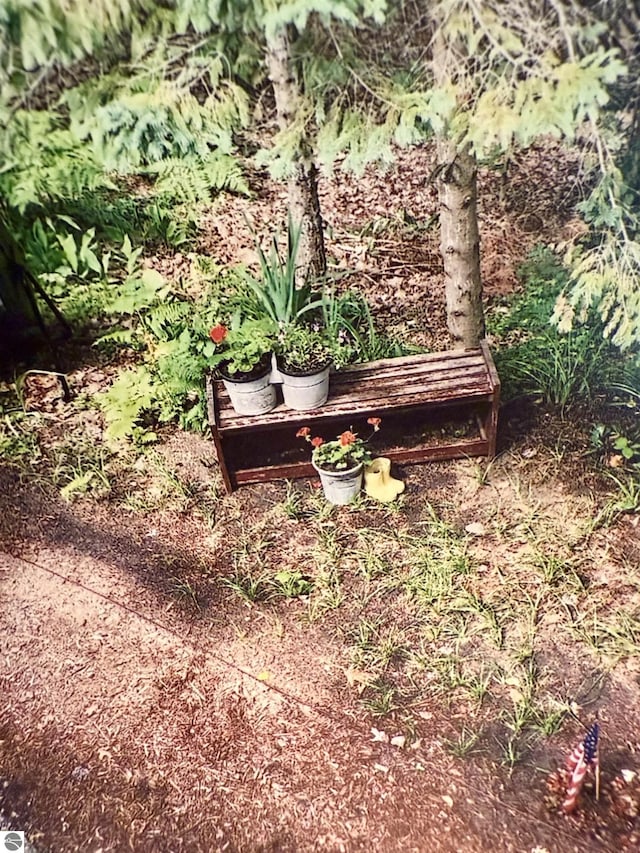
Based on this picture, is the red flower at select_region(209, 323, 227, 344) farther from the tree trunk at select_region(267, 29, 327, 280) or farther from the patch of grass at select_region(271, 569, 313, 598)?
the patch of grass at select_region(271, 569, 313, 598)

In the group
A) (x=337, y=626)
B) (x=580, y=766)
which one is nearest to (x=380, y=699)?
(x=337, y=626)

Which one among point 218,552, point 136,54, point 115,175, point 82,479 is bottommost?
point 218,552

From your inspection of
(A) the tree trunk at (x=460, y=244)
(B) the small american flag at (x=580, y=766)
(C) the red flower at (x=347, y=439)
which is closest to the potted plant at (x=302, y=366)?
(C) the red flower at (x=347, y=439)

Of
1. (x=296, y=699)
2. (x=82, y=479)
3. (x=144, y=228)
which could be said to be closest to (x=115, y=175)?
(x=144, y=228)

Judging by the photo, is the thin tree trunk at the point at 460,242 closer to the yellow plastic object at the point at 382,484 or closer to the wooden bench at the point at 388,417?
the wooden bench at the point at 388,417

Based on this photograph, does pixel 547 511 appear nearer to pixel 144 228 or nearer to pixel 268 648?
pixel 268 648

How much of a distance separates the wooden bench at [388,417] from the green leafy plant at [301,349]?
0.13 metres

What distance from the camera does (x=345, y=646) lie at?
194 centimetres

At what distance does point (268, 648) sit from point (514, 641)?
2.18 feet

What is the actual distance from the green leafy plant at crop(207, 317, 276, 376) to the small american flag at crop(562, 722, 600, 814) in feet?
4.04

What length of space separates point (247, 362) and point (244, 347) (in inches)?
2.1

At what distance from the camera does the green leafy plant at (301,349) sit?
2.04 m

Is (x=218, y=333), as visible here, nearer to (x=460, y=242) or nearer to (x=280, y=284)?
(x=280, y=284)

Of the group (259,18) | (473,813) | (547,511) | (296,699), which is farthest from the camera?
(547,511)
